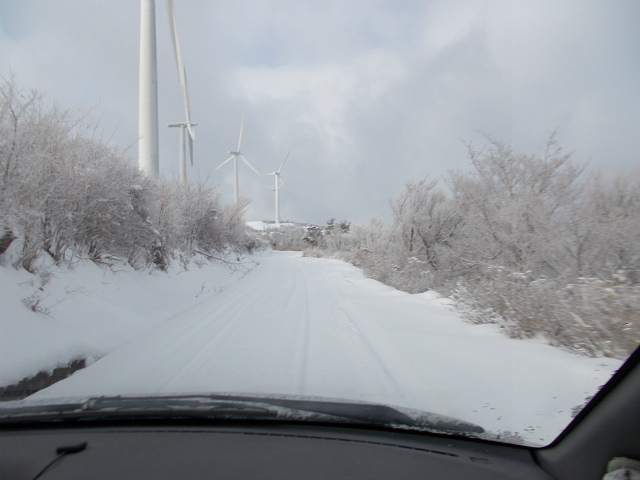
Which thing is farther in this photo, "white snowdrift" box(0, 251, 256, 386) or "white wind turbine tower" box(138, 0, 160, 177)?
"white wind turbine tower" box(138, 0, 160, 177)

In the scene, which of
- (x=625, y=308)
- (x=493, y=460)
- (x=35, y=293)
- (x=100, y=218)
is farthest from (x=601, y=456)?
(x=100, y=218)

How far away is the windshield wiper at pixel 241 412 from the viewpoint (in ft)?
6.86

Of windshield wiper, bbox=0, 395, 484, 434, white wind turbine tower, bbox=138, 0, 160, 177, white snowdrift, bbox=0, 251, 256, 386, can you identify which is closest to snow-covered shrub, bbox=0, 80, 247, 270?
white snowdrift, bbox=0, 251, 256, 386

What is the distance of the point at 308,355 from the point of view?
4.88 metres

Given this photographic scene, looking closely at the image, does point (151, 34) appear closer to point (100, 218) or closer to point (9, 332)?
point (100, 218)

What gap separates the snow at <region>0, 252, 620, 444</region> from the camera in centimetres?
309

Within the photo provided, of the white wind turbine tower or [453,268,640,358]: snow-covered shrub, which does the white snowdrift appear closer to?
[453,268,640,358]: snow-covered shrub

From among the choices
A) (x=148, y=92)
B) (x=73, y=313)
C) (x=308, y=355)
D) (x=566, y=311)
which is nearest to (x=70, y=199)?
(x=73, y=313)

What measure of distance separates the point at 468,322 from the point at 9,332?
6782 mm

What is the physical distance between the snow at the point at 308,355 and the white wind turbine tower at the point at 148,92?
8.50m

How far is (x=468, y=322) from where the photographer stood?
6.49 meters

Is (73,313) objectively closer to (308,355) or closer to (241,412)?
(308,355)

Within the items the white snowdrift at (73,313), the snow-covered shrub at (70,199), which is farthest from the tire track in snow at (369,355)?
the snow-covered shrub at (70,199)

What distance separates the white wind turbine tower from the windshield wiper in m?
14.4
